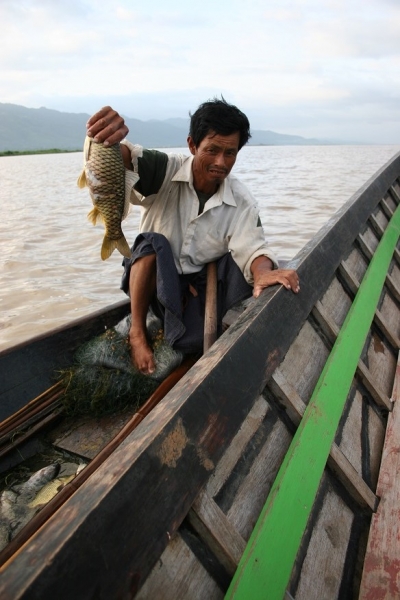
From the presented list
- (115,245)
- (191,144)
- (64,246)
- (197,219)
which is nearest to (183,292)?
(197,219)

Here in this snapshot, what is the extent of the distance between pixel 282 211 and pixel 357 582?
37.8 ft

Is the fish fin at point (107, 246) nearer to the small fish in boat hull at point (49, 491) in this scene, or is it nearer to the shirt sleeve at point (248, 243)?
the shirt sleeve at point (248, 243)

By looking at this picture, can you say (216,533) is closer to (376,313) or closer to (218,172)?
(218,172)

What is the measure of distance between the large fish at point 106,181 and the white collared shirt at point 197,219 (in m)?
0.41

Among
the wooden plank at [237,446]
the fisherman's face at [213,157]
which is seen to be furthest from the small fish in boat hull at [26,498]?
the fisherman's face at [213,157]

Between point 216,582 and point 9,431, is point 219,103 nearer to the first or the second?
point 9,431

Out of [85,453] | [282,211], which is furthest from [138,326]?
[282,211]

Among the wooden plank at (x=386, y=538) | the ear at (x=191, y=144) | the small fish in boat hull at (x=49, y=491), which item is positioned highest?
the ear at (x=191, y=144)

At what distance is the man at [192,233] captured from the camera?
8.24 feet

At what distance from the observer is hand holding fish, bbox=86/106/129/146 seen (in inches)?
81.5

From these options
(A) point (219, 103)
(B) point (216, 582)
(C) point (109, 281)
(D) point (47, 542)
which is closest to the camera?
(D) point (47, 542)

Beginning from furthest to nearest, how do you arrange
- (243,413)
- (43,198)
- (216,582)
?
(43,198), (243,413), (216,582)

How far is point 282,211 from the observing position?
12.4m

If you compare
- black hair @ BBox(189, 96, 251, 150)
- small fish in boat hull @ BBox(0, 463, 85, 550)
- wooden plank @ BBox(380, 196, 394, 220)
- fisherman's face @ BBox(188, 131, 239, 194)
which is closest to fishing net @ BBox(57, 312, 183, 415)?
small fish in boat hull @ BBox(0, 463, 85, 550)
